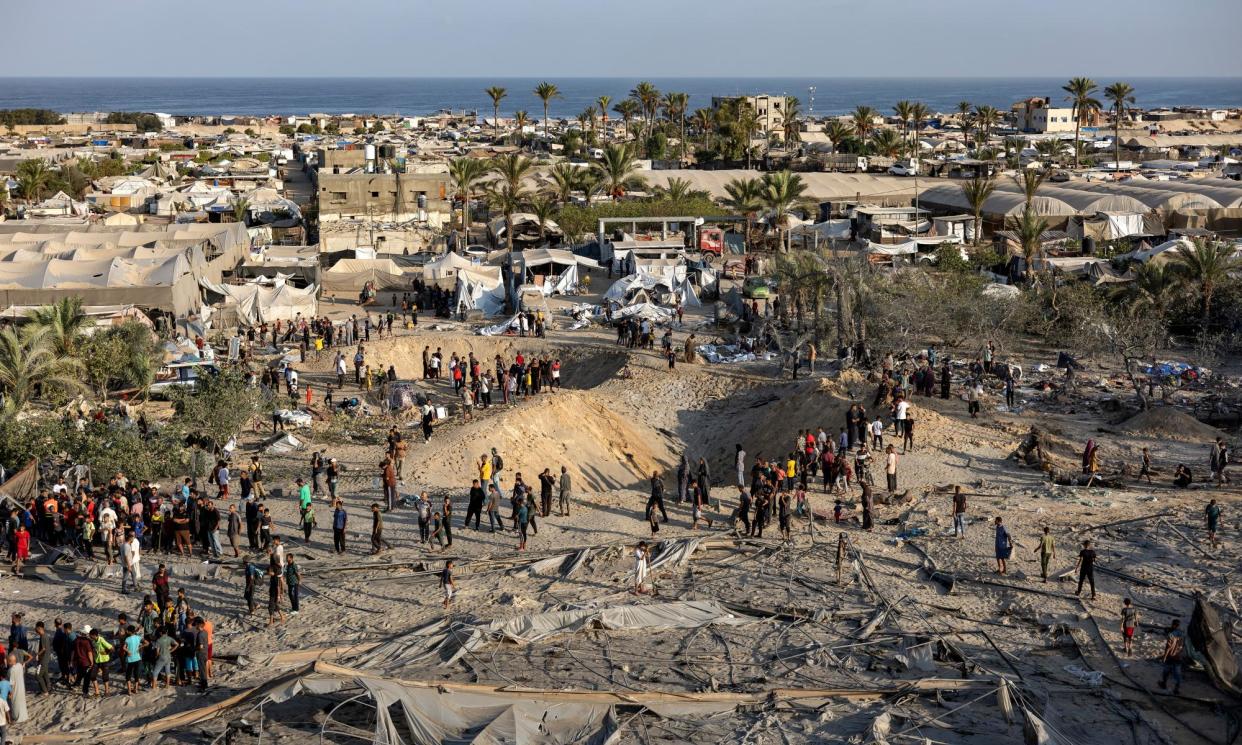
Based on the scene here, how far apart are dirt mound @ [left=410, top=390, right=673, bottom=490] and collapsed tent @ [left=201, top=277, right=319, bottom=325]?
12341 millimetres

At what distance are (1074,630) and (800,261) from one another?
54.5 ft

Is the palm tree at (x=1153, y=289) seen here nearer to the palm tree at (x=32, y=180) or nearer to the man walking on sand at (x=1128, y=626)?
the man walking on sand at (x=1128, y=626)

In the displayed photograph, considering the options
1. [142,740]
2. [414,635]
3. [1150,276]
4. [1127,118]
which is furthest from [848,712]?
[1127,118]

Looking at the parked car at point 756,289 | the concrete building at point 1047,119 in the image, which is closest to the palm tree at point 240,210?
the parked car at point 756,289

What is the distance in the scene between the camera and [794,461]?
2083 cm

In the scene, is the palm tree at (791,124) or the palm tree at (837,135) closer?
the palm tree at (837,135)

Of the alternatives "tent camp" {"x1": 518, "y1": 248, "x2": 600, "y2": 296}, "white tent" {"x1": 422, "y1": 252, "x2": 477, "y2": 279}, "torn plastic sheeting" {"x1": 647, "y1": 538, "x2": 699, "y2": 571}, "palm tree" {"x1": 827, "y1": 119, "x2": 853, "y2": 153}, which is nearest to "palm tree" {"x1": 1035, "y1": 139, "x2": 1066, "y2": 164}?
"palm tree" {"x1": 827, "y1": 119, "x2": 853, "y2": 153}

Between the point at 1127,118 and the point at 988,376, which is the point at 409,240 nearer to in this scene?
the point at 988,376

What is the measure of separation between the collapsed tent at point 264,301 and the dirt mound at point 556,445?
12341mm

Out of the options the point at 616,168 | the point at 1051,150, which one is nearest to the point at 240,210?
the point at 616,168

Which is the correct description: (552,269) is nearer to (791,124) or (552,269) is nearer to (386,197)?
(386,197)

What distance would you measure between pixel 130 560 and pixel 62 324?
45.9ft

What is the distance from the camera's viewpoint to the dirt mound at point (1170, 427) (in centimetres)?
2341

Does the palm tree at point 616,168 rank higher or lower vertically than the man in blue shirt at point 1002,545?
higher
